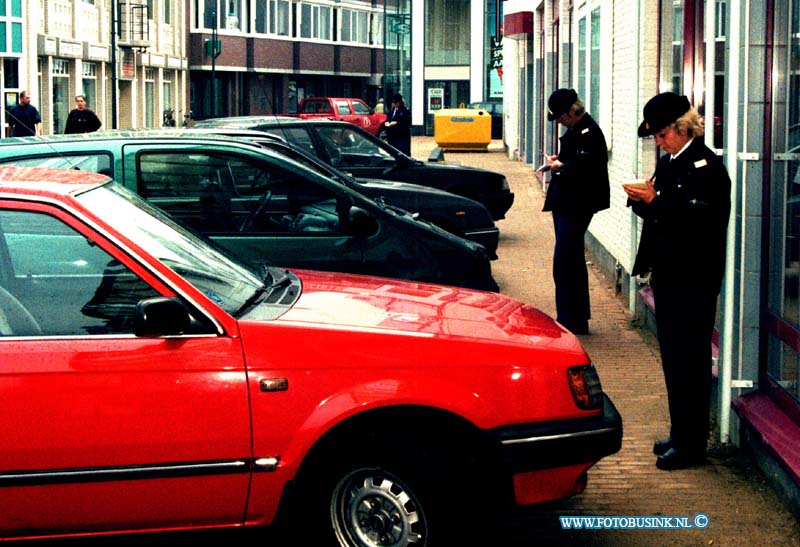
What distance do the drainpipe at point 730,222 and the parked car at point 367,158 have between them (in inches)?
302

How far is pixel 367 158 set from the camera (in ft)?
50.2

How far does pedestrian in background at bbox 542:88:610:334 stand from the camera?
9.96 meters

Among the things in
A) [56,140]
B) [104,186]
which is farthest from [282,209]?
[104,186]

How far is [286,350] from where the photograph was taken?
4.81 metres

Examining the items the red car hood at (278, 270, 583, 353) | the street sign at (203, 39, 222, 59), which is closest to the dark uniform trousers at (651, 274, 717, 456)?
the red car hood at (278, 270, 583, 353)

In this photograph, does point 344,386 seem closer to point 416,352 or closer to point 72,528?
point 416,352

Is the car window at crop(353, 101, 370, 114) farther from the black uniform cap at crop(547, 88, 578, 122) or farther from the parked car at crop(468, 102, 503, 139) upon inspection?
the black uniform cap at crop(547, 88, 578, 122)

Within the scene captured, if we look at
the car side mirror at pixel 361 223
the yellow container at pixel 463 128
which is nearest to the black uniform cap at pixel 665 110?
the car side mirror at pixel 361 223

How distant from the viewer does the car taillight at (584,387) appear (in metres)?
5.14

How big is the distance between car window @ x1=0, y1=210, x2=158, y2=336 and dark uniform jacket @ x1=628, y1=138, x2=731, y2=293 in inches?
105

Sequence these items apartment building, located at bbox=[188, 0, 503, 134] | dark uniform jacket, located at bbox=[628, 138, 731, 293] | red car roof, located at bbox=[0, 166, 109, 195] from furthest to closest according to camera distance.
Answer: apartment building, located at bbox=[188, 0, 503, 134] < dark uniform jacket, located at bbox=[628, 138, 731, 293] < red car roof, located at bbox=[0, 166, 109, 195]

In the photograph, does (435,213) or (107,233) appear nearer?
(107,233)

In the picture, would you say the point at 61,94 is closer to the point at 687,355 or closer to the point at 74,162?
the point at 74,162

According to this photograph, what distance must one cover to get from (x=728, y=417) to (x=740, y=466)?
34 centimetres
